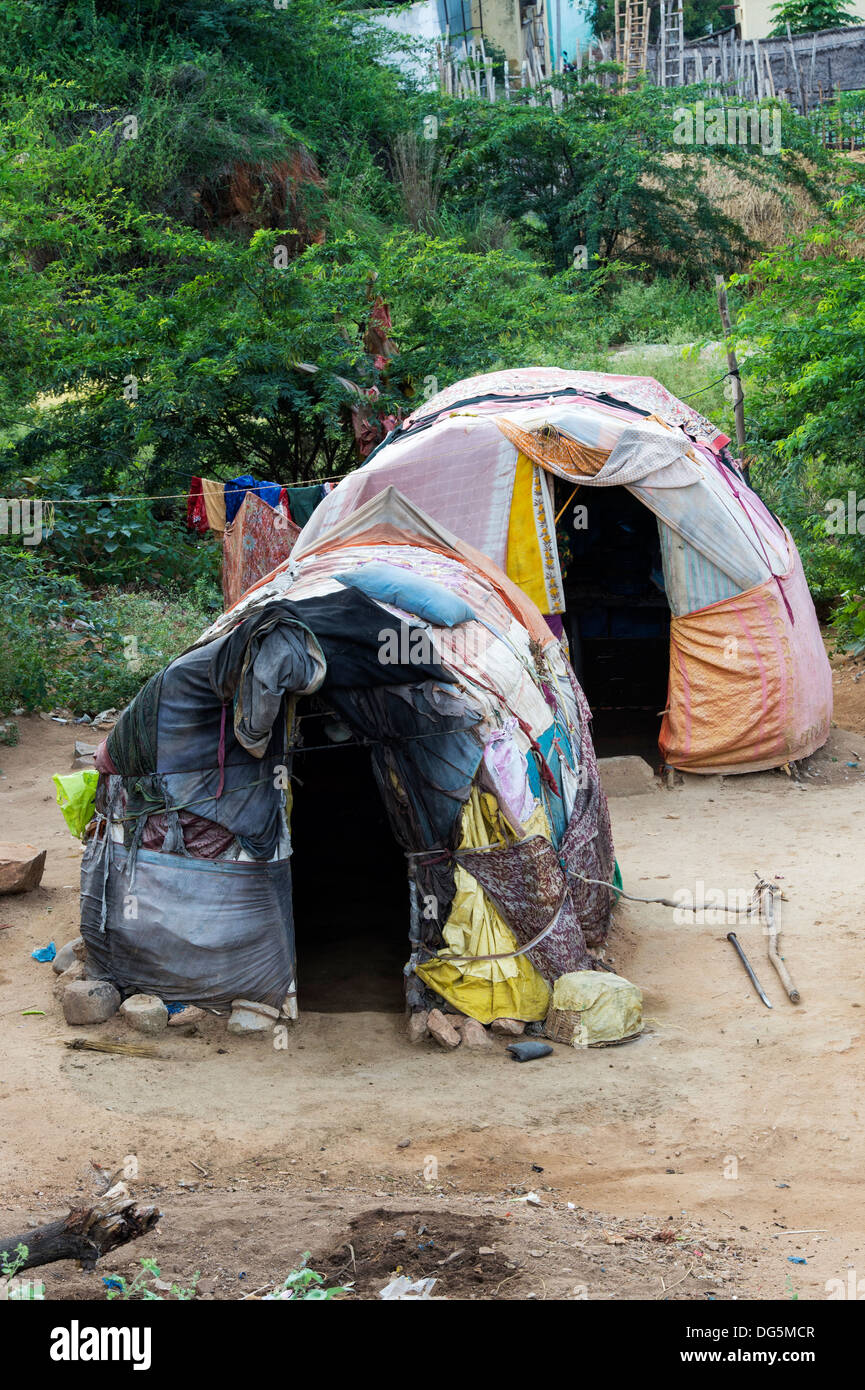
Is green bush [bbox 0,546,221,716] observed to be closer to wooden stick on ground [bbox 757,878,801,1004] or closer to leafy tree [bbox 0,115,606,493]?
leafy tree [bbox 0,115,606,493]

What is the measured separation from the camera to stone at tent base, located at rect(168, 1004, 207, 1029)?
6246 mm

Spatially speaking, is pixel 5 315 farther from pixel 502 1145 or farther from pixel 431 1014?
pixel 502 1145

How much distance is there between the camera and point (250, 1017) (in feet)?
20.5

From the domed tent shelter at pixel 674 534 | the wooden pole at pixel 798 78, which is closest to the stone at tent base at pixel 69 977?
the domed tent shelter at pixel 674 534

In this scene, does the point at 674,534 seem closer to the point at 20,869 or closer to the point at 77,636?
the point at 20,869

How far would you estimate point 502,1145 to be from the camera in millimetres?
5262

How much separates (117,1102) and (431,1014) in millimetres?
1574

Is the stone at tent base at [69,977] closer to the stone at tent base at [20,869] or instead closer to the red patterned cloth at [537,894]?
the stone at tent base at [20,869]

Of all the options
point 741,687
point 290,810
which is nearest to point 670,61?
point 741,687

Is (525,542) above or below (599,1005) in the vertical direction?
above

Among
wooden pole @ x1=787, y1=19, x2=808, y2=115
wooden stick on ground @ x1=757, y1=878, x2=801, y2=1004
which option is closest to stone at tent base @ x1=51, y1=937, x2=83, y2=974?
wooden stick on ground @ x1=757, y1=878, x2=801, y2=1004

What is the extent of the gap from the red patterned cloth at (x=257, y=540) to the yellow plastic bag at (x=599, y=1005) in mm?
7836

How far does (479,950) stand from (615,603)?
25.4 feet

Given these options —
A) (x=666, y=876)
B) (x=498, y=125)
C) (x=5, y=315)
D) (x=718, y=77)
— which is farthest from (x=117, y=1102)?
(x=718, y=77)
